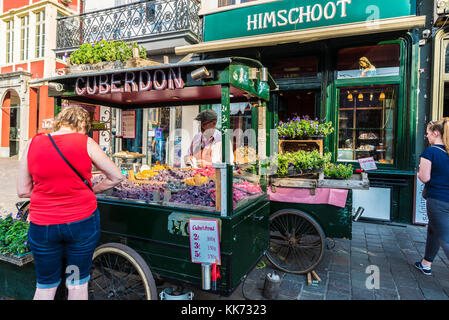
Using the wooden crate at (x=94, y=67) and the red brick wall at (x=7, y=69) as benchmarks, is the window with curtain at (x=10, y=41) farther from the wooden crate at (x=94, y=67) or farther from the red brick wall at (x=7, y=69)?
the wooden crate at (x=94, y=67)

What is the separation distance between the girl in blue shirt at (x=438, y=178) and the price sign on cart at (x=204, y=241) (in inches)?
108

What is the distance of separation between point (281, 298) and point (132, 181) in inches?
89.6

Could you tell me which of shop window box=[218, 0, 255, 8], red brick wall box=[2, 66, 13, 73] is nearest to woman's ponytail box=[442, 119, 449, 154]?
shop window box=[218, 0, 255, 8]

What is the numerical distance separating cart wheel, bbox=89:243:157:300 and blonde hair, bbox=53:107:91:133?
1164mm

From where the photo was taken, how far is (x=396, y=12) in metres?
5.54

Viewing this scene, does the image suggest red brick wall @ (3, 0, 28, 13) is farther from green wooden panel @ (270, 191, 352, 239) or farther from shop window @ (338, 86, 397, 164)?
green wooden panel @ (270, 191, 352, 239)

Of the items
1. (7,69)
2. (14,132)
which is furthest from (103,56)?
(14,132)

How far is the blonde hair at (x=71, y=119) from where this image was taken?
2.11 metres

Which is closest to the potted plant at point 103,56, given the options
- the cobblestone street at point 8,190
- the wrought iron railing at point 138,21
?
the cobblestone street at point 8,190

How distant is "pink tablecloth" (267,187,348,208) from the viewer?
345cm

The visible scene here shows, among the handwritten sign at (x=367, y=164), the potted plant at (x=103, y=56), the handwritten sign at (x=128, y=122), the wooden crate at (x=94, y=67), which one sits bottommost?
the handwritten sign at (x=367, y=164)

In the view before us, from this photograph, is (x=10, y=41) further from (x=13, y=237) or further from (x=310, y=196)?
(x=310, y=196)

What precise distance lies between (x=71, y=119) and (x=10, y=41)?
1981cm

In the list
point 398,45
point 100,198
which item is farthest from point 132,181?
point 398,45
